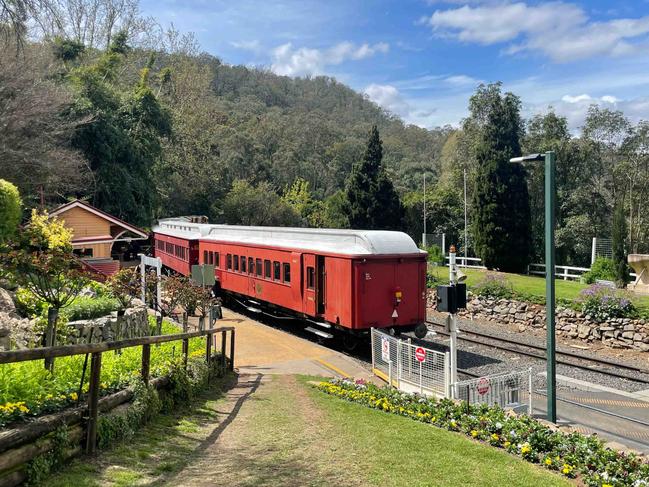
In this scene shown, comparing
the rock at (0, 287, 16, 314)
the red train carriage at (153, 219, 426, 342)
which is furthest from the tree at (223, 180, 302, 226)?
the rock at (0, 287, 16, 314)

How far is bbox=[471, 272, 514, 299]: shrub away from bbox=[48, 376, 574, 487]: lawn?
16.5 meters

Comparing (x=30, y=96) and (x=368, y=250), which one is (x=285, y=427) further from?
(x=30, y=96)

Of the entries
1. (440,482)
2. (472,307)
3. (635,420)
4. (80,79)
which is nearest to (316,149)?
(80,79)

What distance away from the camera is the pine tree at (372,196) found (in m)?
42.1

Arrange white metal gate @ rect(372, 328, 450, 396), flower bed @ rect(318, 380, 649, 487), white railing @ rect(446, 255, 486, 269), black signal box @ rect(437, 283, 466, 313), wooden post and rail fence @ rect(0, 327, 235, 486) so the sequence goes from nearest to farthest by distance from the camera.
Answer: wooden post and rail fence @ rect(0, 327, 235, 486), flower bed @ rect(318, 380, 649, 487), black signal box @ rect(437, 283, 466, 313), white metal gate @ rect(372, 328, 450, 396), white railing @ rect(446, 255, 486, 269)

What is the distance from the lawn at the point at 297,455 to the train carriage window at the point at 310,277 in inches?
297

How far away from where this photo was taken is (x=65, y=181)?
28719mm

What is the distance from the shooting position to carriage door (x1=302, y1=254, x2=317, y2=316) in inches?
605

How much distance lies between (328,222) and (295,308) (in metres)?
34.8

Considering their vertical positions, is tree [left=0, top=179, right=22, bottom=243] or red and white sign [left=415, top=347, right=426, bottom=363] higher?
tree [left=0, top=179, right=22, bottom=243]

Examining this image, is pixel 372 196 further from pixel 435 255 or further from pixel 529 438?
pixel 529 438

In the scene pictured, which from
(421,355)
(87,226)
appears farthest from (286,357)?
(87,226)

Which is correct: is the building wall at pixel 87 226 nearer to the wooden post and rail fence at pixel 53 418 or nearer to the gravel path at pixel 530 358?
the gravel path at pixel 530 358

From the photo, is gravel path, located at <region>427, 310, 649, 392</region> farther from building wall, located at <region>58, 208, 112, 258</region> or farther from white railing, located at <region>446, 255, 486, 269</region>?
building wall, located at <region>58, 208, 112, 258</region>
